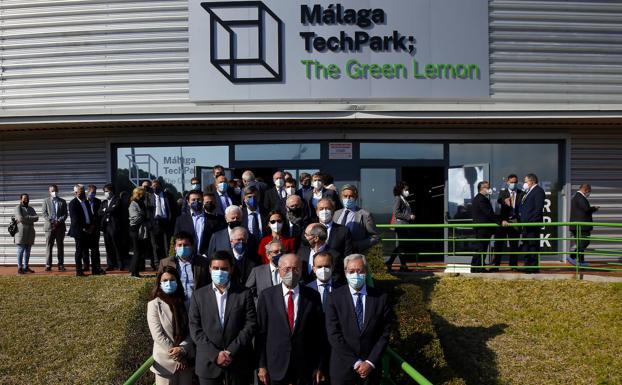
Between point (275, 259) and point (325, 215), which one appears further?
point (325, 215)

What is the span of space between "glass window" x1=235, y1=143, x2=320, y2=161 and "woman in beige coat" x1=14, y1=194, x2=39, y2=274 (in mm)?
4809

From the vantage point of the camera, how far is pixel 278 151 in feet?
52.1

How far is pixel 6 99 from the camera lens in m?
15.7

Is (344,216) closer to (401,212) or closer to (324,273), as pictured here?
(324,273)

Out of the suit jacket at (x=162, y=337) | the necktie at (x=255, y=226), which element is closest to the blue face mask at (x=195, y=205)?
the necktie at (x=255, y=226)

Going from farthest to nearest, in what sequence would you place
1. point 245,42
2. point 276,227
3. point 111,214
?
point 245,42, point 111,214, point 276,227

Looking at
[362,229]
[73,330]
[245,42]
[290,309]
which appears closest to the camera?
[290,309]

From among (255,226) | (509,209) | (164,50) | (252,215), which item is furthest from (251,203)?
(164,50)

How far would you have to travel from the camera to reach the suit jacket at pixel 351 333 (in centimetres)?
582

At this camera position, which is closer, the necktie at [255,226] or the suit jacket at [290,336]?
the suit jacket at [290,336]

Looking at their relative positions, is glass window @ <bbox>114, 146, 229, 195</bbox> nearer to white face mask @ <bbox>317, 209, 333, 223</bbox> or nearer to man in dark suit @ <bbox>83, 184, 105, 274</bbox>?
man in dark suit @ <bbox>83, 184, 105, 274</bbox>

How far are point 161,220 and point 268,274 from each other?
6.67 meters

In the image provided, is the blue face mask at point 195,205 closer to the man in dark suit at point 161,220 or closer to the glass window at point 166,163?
the man in dark suit at point 161,220

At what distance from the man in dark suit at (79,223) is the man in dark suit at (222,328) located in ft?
24.8
